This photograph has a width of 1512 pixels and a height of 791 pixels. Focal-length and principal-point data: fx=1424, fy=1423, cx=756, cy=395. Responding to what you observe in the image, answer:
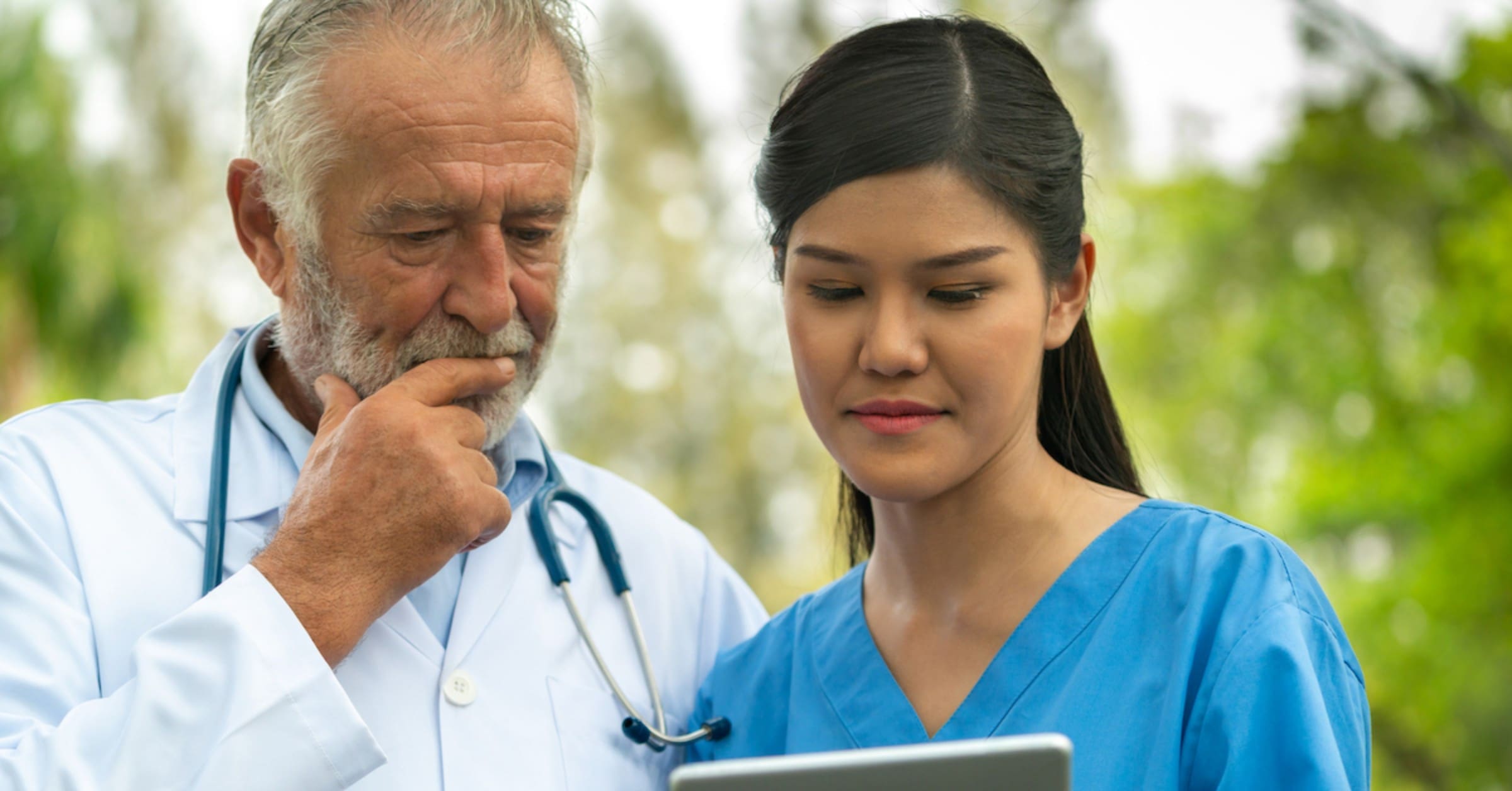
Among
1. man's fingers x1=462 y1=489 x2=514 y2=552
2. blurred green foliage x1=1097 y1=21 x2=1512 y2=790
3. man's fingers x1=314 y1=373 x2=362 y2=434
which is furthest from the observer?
blurred green foliage x1=1097 y1=21 x2=1512 y2=790

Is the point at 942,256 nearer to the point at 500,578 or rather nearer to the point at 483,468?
the point at 483,468

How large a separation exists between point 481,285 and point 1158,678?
1111mm

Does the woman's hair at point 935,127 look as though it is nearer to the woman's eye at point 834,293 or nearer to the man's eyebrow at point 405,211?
the woman's eye at point 834,293

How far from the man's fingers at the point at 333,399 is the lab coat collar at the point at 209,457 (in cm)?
13

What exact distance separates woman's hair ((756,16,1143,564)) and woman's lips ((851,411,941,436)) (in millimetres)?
267

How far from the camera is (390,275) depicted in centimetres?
217

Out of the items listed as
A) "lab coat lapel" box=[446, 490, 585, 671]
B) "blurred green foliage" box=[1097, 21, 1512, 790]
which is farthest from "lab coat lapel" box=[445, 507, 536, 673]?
"blurred green foliage" box=[1097, 21, 1512, 790]

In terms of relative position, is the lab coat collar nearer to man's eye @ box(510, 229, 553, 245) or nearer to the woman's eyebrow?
man's eye @ box(510, 229, 553, 245)

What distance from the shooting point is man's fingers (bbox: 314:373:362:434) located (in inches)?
82.0

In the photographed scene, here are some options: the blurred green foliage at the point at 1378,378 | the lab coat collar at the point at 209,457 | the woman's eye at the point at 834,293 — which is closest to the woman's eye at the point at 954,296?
the woman's eye at the point at 834,293

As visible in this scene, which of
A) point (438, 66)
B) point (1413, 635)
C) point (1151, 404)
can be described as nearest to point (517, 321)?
point (438, 66)

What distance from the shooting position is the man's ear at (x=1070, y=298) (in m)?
1.99

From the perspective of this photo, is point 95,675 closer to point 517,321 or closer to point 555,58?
point 517,321

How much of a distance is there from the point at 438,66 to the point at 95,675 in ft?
3.31
